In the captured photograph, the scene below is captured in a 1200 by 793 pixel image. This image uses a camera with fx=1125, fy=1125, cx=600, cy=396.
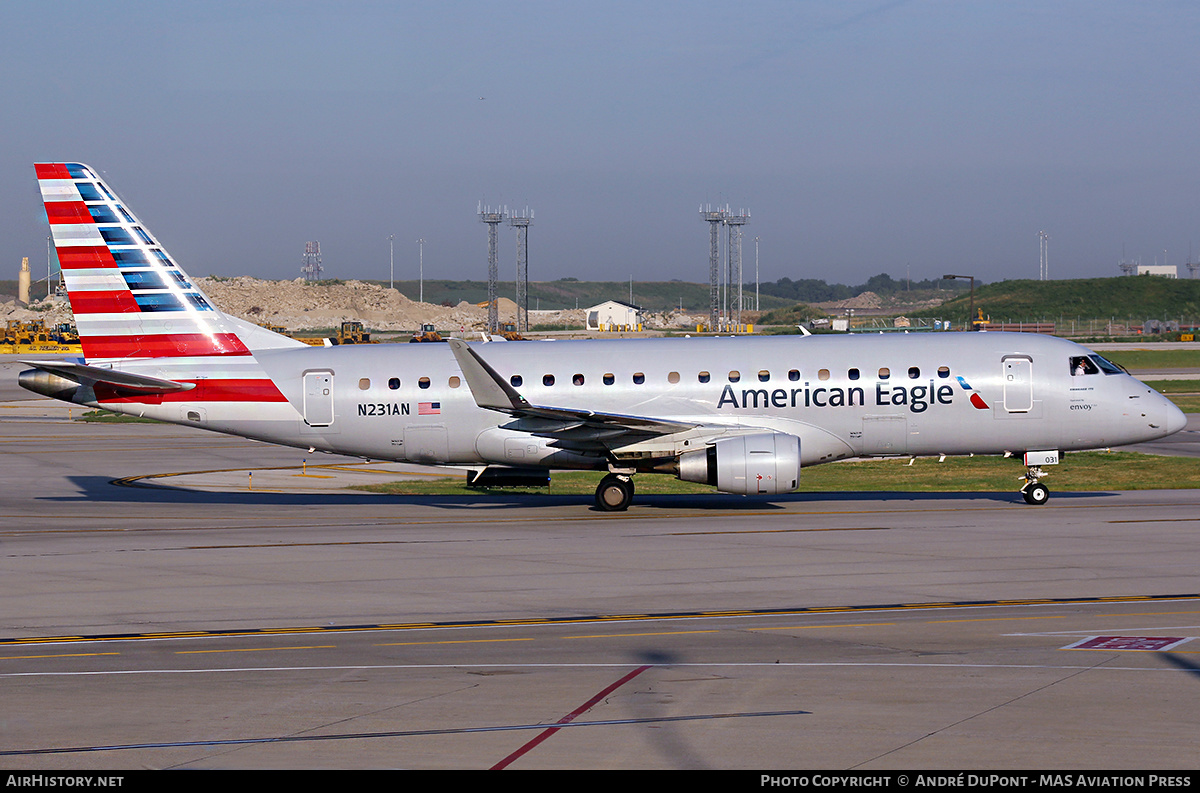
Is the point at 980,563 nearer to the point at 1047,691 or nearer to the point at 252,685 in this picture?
the point at 1047,691

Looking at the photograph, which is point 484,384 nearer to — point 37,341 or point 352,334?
point 352,334

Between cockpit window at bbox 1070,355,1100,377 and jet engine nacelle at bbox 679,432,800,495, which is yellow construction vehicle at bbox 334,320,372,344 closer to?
jet engine nacelle at bbox 679,432,800,495

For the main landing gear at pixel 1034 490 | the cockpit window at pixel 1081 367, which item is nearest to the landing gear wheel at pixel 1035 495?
the main landing gear at pixel 1034 490

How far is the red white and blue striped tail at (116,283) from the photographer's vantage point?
29.5 meters

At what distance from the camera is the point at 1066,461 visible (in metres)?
39.9

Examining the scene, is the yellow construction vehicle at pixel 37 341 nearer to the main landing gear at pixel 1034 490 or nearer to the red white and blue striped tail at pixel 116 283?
the red white and blue striped tail at pixel 116 283

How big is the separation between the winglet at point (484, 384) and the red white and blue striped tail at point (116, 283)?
266 inches

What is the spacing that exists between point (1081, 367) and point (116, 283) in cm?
2531

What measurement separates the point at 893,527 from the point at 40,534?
19777mm

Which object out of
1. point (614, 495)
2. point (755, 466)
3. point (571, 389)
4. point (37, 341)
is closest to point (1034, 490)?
point (755, 466)

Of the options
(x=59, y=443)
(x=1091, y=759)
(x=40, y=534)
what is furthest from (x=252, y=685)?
(x=59, y=443)

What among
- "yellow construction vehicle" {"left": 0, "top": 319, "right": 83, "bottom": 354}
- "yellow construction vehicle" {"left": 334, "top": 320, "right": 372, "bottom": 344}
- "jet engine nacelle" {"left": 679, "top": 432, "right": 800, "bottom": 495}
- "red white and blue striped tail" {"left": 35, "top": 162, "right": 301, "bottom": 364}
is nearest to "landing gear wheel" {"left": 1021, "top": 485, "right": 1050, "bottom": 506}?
"jet engine nacelle" {"left": 679, "top": 432, "right": 800, "bottom": 495}

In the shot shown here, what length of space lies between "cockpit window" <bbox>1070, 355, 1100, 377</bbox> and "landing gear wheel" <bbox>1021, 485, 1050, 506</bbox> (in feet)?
10.1

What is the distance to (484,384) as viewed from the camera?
89.8ft
